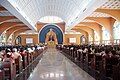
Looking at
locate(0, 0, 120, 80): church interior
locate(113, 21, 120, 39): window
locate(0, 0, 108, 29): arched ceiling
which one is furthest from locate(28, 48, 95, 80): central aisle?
locate(113, 21, 120, 39): window

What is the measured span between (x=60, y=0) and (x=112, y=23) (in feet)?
33.9

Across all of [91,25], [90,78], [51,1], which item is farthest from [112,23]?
[90,78]

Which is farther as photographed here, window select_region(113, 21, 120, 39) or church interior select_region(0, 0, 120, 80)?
window select_region(113, 21, 120, 39)

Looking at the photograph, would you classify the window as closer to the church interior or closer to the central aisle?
the church interior

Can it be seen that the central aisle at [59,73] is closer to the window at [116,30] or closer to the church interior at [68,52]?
the church interior at [68,52]

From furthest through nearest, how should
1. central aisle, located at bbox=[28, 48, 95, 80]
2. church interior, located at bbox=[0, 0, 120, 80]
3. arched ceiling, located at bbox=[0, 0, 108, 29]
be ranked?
arched ceiling, located at bbox=[0, 0, 108, 29], central aisle, located at bbox=[28, 48, 95, 80], church interior, located at bbox=[0, 0, 120, 80]

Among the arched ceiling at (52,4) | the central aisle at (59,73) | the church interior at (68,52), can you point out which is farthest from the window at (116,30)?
the central aisle at (59,73)

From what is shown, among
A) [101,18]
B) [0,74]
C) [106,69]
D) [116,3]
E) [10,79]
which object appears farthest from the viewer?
[101,18]

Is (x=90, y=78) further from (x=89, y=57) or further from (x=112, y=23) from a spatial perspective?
(x=112, y=23)

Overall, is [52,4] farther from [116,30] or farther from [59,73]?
[59,73]

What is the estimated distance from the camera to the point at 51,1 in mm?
34812

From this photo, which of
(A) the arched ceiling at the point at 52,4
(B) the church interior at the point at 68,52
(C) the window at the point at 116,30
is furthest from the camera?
(C) the window at the point at 116,30

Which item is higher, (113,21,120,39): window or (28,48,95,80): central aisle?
(113,21,120,39): window

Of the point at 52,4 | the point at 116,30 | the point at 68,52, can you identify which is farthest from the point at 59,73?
the point at 116,30
